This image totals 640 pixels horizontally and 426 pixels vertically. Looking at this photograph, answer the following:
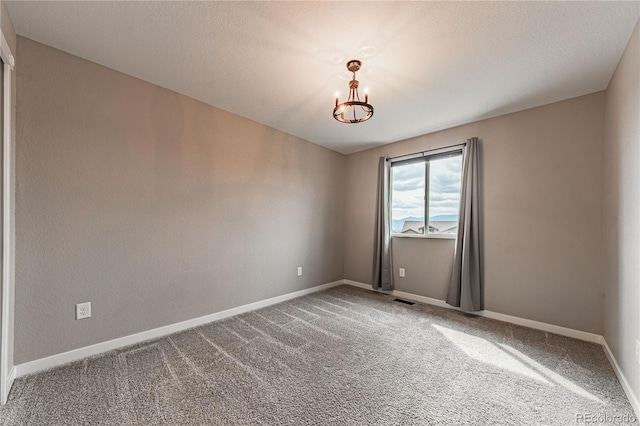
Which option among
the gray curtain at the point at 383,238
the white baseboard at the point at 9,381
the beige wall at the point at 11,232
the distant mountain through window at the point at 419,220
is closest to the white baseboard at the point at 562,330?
the gray curtain at the point at 383,238

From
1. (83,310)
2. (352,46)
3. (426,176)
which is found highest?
(352,46)

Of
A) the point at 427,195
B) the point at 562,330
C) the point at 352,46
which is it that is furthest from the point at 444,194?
the point at 352,46

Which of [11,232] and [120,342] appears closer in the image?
[11,232]

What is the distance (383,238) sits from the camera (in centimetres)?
412

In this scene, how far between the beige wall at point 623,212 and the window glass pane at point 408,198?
73.9 inches

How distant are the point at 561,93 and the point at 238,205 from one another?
3.60 m

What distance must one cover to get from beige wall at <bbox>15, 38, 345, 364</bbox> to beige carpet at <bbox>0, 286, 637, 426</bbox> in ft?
1.31

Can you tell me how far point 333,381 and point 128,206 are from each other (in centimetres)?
227

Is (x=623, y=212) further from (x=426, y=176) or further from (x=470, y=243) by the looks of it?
(x=426, y=176)

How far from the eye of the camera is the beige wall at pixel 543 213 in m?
2.55

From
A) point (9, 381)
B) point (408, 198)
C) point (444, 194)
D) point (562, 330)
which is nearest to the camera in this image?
point (9, 381)

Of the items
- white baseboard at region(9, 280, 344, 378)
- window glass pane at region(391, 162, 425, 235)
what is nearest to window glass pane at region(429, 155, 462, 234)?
window glass pane at region(391, 162, 425, 235)

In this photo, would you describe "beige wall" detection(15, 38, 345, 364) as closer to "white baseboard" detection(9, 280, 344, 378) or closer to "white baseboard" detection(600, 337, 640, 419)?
"white baseboard" detection(9, 280, 344, 378)

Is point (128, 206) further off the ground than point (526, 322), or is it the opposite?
point (128, 206)
